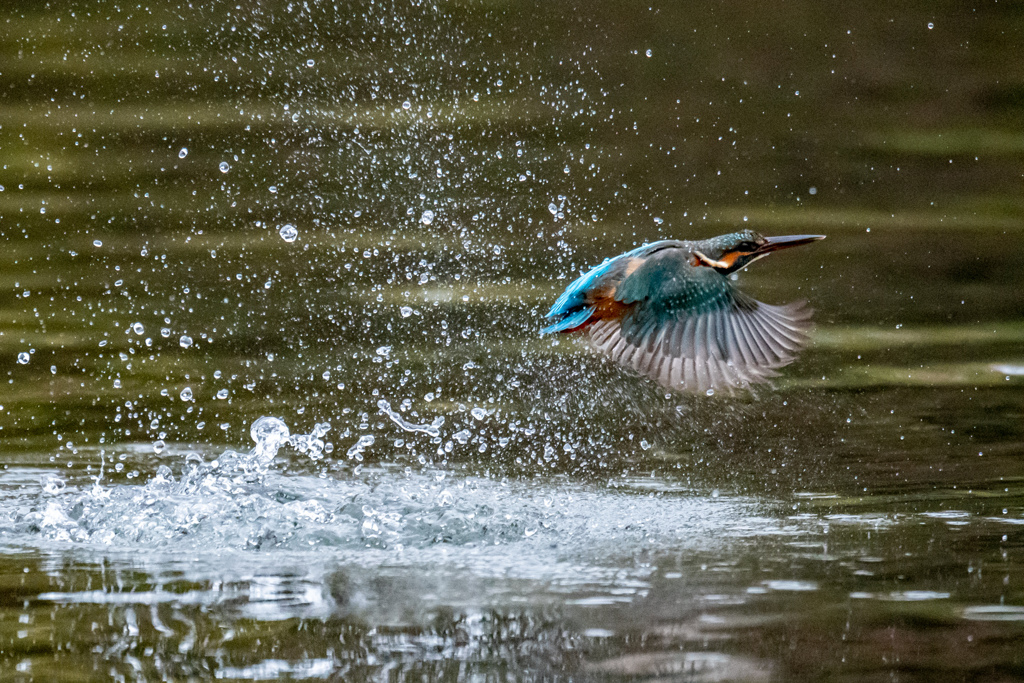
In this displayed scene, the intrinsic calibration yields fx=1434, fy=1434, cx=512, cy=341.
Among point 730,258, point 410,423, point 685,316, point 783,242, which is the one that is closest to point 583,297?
point 685,316

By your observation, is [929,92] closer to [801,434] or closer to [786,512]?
[801,434]

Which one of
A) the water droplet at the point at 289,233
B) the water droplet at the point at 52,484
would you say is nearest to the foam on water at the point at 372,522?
the water droplet at the point at 52,484

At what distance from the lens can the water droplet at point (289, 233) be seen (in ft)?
23.4

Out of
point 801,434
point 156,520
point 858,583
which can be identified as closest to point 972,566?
point 858,583

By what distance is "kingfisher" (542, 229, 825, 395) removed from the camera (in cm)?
412

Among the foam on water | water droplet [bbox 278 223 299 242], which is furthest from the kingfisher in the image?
water droplet [bbox 278 223 299 242]

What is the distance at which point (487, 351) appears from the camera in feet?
20.2

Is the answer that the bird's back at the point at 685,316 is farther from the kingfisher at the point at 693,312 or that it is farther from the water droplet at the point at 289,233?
the water droplet at the point at 289,233

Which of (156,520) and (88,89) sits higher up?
(88,89)

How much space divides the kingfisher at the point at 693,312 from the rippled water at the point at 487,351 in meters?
0.46

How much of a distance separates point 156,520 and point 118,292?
2924 millimetres

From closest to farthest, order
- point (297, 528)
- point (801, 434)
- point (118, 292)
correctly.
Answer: point (297, 528)
point (801, 434)
point (118, 292)

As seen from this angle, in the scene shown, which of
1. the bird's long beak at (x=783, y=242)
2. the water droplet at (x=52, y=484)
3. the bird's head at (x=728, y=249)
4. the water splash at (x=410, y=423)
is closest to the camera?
the bird's long beak at (x=783, y=242)

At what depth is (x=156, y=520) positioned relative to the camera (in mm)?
4066
